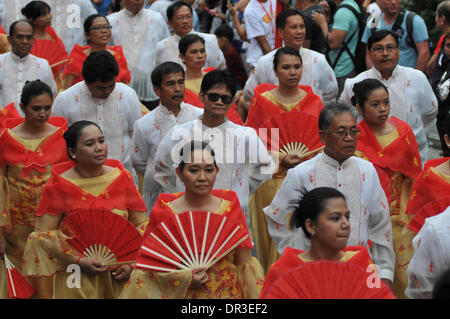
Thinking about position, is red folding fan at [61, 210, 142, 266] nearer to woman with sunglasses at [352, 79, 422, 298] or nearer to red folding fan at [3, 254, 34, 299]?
red folding fan at [3, 254, 34, 299]

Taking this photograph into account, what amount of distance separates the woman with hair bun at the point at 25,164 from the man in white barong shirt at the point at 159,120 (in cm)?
67

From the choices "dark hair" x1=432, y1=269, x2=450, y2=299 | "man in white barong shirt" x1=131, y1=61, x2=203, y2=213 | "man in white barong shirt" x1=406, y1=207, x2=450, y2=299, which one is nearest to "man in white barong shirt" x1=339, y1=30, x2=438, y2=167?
"man in white barong shirt" x1=131, y1=61, x2=203, y2=213

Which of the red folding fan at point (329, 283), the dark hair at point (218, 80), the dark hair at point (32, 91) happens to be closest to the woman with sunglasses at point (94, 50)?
the dark hair at point (32, 91)

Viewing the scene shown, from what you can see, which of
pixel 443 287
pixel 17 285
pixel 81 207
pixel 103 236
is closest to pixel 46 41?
pixel 17 285

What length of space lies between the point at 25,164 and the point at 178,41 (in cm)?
384

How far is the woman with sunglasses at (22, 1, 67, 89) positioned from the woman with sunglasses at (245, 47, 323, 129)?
325cm

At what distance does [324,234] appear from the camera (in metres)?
5.05

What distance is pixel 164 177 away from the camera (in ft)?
23.5

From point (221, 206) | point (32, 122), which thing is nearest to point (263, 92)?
point (32, 122)

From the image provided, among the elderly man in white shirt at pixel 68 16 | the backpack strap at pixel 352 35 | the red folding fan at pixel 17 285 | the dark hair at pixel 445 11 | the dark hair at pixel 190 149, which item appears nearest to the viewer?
the dark hair at pixel 190 149

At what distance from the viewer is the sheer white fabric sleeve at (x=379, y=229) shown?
6051 millimetres

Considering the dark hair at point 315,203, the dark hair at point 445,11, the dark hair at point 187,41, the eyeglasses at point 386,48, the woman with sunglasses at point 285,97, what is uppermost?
the dark hair at point 445,11

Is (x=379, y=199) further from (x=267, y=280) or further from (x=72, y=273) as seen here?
(x=72, y=273)

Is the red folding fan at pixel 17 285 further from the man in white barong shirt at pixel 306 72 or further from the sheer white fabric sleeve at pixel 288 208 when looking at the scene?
the man in white barong shirt at pixel 306 72
